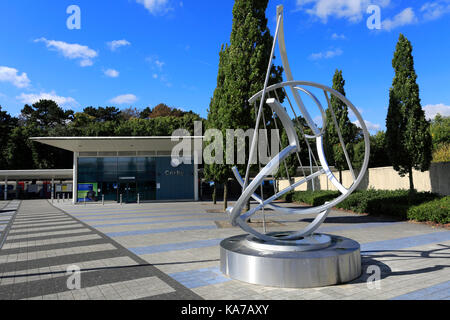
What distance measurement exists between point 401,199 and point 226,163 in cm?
1012

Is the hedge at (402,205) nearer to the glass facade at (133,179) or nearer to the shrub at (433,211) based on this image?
the shrub at (433,211)

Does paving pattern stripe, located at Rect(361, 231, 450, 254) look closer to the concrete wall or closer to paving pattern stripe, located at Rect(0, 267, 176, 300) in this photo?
paving pattern stripe, located at Rect(0, 267, 176, 300)

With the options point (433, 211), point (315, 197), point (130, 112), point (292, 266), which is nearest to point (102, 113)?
point (130, 112)

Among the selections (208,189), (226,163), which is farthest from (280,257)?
(208,189)

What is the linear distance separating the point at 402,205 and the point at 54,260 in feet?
52.7

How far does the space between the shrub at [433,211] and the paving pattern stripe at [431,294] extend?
30.3 ft

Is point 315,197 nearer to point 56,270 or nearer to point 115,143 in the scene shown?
point 115,143

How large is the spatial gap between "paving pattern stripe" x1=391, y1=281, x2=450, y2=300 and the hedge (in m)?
9.41

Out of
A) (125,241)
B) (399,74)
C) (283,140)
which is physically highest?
(399,74)
